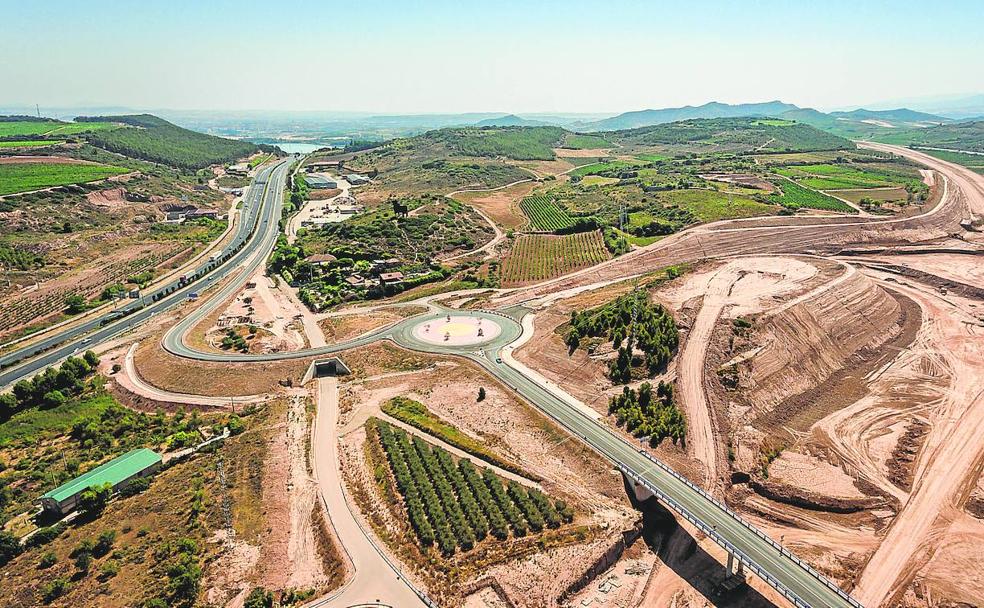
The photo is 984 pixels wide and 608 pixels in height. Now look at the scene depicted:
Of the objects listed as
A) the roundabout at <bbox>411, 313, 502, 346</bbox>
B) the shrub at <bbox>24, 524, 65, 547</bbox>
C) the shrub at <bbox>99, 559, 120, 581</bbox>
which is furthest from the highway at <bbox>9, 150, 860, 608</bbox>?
the shrub at <bbox>99, 559, 120, 581</bbox>

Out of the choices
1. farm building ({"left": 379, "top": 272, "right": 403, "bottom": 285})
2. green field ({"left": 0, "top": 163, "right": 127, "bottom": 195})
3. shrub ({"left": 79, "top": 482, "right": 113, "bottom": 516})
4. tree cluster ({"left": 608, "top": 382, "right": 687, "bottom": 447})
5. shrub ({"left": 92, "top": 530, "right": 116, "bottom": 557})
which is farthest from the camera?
green field ({"left": 0, "top": 163, "right": 127, "bottom": 195})

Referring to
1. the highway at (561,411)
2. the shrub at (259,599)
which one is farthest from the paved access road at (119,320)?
the shrub at (259,599)

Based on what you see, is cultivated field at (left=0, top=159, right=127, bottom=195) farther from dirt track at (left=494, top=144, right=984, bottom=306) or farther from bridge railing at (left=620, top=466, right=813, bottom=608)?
bridge railing at (left=620, top=466, right=813, bottom=608)

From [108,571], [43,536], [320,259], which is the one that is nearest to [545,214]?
[320,259]

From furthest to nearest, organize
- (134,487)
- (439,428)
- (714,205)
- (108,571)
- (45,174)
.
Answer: (45,174)
(714,205)
(439,428)
(134,487)
(108,571)

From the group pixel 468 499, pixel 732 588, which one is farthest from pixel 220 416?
pixel 732 588

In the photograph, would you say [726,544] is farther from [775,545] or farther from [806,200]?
[806,200]

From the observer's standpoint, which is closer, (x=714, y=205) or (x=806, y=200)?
(x=714, y=205)
